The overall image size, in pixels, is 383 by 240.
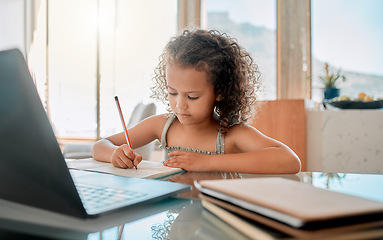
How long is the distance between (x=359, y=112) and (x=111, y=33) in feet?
9.42

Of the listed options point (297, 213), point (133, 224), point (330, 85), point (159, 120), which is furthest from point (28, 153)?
point (330, 85)

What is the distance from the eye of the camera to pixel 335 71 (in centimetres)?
292

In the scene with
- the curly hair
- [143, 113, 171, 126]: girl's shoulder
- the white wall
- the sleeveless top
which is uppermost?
the white wall

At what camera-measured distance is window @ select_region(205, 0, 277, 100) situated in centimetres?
321

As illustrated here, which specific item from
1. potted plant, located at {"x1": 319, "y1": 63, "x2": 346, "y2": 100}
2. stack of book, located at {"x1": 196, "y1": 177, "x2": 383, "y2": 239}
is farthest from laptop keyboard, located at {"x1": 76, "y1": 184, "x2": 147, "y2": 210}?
potted plant, located at {"x1": 319, "y1": 63, "x2": 346, "y2": 100}

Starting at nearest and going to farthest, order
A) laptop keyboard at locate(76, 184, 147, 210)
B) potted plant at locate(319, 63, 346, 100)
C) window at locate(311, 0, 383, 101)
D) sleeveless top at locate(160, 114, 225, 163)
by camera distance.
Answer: laptop keyboard at locate(76, 184, 147, 210), sleeveless top at locate(160, 114, 225, 163), potted plant at locate(319, 63, 346, 100), window at locate(311, 0, 383, 101)

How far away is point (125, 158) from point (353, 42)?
2.72 meters

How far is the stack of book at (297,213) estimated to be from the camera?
0.87 ft

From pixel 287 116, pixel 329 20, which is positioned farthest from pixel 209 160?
pixel 329 20

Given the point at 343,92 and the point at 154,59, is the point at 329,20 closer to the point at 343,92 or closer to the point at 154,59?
the point at 343,92

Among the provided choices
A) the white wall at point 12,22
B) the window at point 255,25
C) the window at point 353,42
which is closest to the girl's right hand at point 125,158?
the window at point 255,25

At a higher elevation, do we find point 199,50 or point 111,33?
point 111,33

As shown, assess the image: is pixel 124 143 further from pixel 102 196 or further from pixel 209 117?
pixel 102 196

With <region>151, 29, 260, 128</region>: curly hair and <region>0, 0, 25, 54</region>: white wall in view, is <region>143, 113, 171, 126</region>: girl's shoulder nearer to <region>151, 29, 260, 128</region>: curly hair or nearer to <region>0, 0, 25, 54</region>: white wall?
<region>151, 29, 260, 128</region>: curly hair
